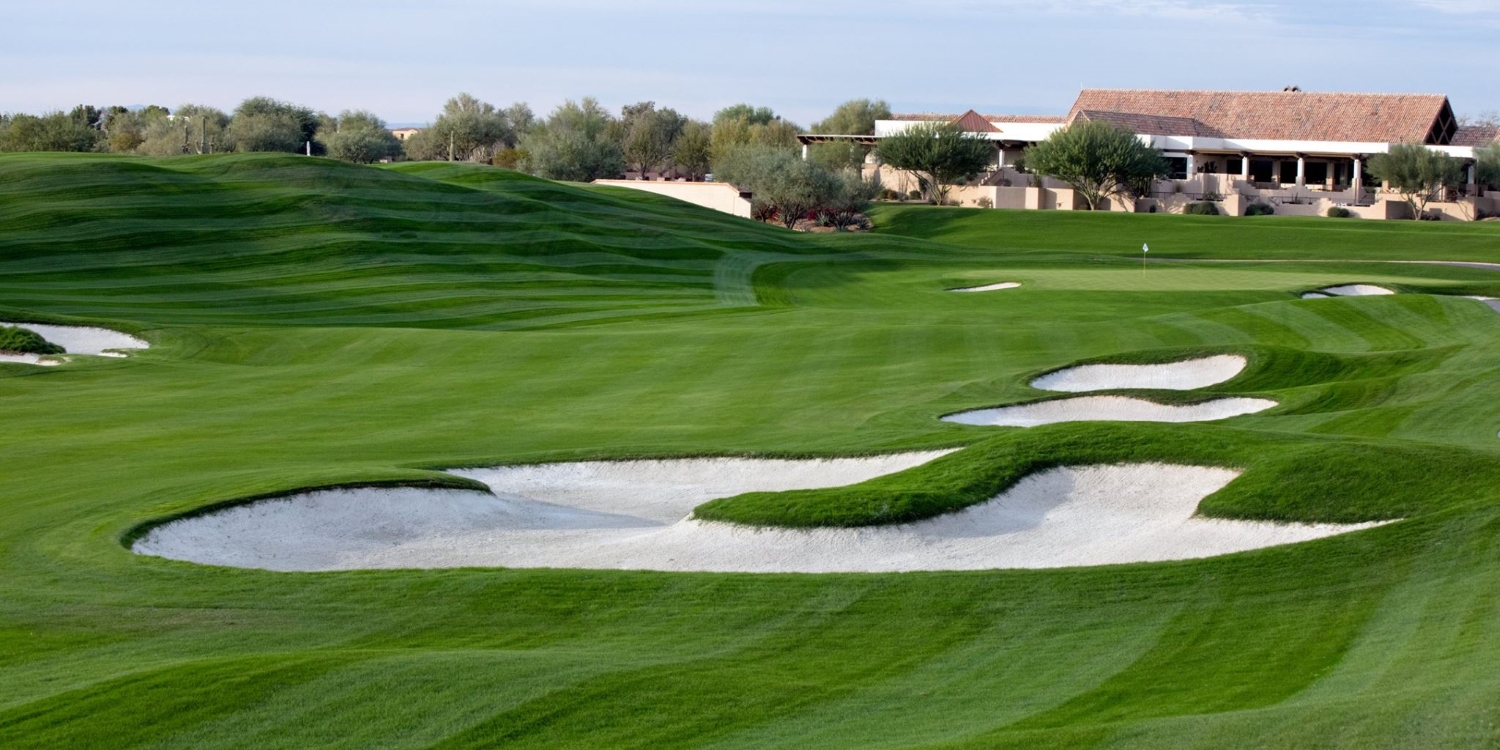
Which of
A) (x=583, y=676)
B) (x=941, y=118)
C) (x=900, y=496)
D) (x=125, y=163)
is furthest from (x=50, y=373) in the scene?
(x=941, y=118)

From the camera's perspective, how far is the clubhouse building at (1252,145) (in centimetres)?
9856

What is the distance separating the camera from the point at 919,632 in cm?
1186

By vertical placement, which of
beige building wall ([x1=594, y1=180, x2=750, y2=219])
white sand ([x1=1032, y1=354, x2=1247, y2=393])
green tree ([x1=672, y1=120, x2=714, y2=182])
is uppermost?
green tree ([x1=672, y1=120, x2=714, y2=182])

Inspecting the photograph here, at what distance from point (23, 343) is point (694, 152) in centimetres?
9834

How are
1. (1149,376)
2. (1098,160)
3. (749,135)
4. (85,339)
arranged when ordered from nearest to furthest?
(1149,376)
(85,339)
(1098,160)
(749,135)

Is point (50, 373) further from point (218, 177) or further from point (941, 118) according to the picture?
point (941, 118)

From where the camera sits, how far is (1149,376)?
27.4 m

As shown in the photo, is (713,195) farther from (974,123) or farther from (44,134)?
(44,134)

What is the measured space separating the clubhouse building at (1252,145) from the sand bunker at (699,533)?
274 feet

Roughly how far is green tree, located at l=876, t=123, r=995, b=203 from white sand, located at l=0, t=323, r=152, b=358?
71006 mm

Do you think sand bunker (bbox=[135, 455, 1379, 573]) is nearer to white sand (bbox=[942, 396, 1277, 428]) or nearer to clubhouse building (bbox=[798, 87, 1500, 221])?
white sand (bbox=[942, 396, 1277, 428])

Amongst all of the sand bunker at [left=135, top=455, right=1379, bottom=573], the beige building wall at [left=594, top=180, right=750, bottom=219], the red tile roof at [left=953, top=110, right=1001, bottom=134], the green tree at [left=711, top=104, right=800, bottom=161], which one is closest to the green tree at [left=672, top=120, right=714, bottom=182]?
the green tree at [left=711, top=104, right=800, bottom=161]

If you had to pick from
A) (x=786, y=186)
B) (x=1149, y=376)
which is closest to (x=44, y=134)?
(x=786, y=186)

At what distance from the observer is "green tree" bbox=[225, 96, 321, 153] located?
106 meters
